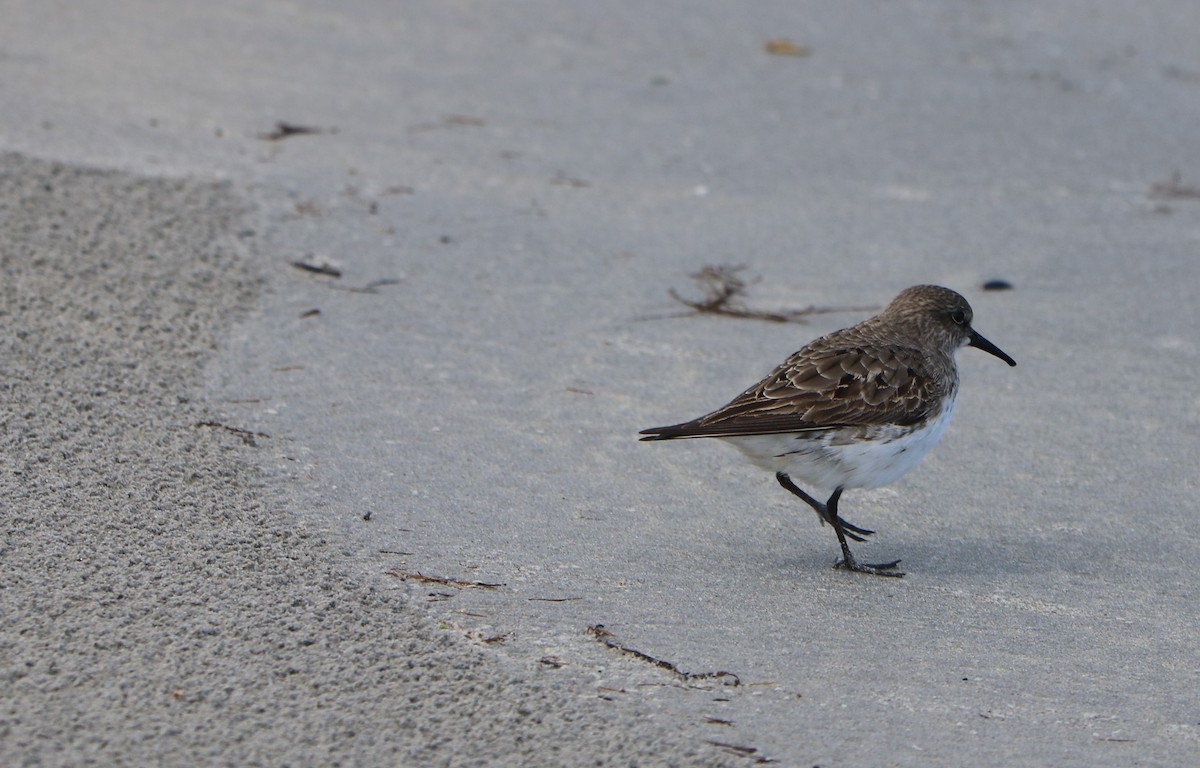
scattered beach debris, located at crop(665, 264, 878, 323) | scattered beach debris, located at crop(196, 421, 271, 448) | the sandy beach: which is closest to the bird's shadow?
the sandy beach

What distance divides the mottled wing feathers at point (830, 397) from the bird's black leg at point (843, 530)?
264 millimetres

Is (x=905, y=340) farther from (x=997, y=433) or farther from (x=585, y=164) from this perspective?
(x=585, y=164)

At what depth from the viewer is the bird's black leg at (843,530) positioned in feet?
15.2

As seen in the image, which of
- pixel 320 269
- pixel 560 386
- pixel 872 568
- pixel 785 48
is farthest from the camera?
pixel 785 48

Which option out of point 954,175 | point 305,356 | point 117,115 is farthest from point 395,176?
point 954,175

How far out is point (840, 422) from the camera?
4742 mm

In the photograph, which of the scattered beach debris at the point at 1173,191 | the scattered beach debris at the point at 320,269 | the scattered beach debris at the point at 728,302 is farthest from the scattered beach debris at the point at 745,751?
the scattered beach debris at the point at 1173,191

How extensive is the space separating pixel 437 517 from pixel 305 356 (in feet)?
4.90

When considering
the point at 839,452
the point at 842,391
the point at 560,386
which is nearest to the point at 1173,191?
the point at 560,386

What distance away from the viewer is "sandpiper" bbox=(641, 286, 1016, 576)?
4.69 metres

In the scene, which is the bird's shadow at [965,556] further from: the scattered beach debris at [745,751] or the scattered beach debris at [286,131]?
the scattered beach debris at [286,131]

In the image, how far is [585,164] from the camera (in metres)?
8.46

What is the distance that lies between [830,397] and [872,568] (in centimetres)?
57

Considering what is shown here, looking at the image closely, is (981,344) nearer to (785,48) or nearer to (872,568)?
(872,568)
